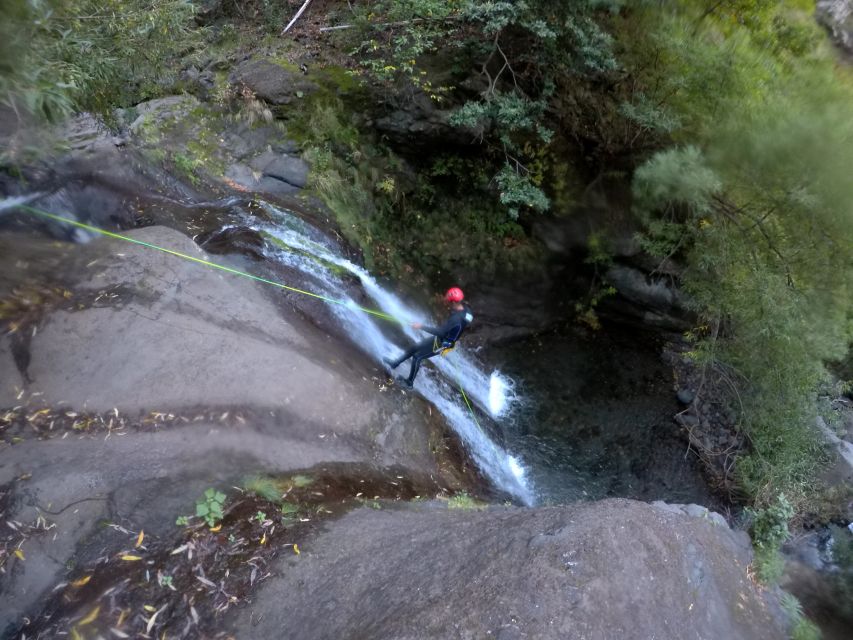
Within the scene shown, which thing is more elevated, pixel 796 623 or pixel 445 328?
pixel 796 623

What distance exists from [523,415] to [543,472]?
1.46m

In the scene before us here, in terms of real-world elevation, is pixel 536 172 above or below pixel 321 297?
above

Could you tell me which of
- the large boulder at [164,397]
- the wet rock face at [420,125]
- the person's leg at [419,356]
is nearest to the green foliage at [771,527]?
the large boulder at [164,397]

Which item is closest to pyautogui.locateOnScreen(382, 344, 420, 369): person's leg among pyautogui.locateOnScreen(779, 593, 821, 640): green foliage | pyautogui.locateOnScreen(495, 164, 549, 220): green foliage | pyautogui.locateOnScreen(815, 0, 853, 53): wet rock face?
pyautogui.locateOnScreen(495, 164, 549, 220): green foliage

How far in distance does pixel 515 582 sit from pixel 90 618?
3397 millimetres

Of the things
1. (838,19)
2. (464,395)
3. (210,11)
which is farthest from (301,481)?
(210,11)

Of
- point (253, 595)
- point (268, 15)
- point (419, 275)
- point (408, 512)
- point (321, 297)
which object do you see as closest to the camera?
point (253, 595)

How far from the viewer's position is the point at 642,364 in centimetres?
1242

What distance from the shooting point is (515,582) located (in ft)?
12.5

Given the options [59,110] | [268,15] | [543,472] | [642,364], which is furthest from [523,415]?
[268,15]

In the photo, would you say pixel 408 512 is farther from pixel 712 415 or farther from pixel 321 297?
pixel 712 415

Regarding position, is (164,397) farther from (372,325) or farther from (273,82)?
(273,82)

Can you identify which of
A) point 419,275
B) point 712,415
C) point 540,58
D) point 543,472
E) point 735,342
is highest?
point 540,58

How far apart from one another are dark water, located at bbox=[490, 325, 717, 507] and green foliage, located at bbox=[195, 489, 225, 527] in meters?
5.87
